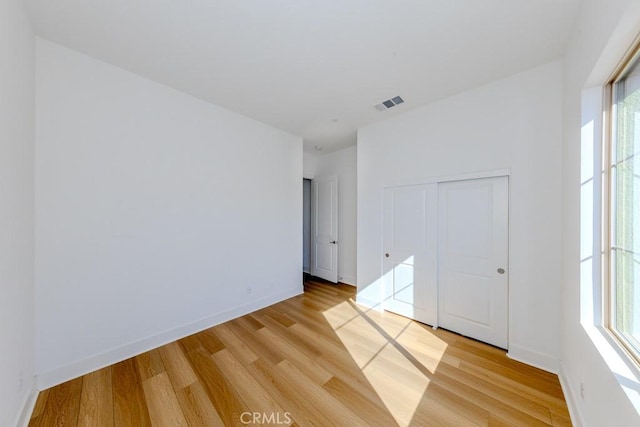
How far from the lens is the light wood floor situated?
63.9 inches

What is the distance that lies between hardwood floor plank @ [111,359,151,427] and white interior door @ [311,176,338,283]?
339cm

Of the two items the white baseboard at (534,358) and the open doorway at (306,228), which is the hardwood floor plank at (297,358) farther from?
the open doorway at (306,228)

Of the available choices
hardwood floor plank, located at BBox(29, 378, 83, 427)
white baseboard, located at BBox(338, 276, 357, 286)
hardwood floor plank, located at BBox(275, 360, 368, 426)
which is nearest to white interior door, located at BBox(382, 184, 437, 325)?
white baseboard, located at BBox(338, 276, 357, 286)

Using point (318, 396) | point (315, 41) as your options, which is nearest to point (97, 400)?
point (318, 396)

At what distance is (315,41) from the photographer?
193cm

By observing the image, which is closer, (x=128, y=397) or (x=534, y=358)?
(x=128, y=397)

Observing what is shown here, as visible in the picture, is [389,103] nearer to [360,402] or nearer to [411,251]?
[411,251]

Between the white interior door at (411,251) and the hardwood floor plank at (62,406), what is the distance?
331 centimetres

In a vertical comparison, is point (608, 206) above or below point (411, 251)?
above

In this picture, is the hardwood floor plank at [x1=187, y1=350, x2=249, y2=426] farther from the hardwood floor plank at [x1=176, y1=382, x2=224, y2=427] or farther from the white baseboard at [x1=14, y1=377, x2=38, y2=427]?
the white baseboard at [x1=14, y1=377, x2=38, y2=427]

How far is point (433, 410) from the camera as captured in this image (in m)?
1.68

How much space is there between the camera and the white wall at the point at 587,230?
3.56ft

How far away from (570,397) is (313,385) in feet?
6.43

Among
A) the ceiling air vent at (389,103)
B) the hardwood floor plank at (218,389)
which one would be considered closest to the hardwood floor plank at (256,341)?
the hardwood floor plank at (218,389)
